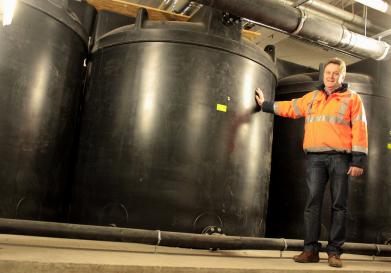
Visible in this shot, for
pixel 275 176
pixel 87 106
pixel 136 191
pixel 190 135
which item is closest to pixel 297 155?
pixel 275 176

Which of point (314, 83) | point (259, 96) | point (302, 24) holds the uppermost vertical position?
point (302, 24)

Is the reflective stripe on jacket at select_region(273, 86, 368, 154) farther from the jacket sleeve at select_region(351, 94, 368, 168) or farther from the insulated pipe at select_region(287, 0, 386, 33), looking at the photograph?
the insulated pipe at select_region(287, 0, 386, 33)

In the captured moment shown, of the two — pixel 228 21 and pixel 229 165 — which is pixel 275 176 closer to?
pixel 229 165

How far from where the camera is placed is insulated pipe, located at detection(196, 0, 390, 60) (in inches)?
140

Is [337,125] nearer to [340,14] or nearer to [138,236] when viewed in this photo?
[138,236]

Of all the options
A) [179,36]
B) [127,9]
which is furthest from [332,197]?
[127,9]

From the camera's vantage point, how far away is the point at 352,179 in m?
4.38

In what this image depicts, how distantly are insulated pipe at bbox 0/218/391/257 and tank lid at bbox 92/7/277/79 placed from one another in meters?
1.77

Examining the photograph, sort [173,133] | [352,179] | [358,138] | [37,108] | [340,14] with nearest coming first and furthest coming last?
[358,138]
[37,108]
[173,133]
[352,179]
[340,14]

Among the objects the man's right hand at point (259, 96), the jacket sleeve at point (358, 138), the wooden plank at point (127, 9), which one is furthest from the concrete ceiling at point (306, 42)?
the jacket sleeve at point (358, 138)

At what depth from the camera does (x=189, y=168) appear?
11.0 ft

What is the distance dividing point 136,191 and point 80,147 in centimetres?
82

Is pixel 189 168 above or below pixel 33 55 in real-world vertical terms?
below

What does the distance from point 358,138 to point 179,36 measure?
1.82 metres
